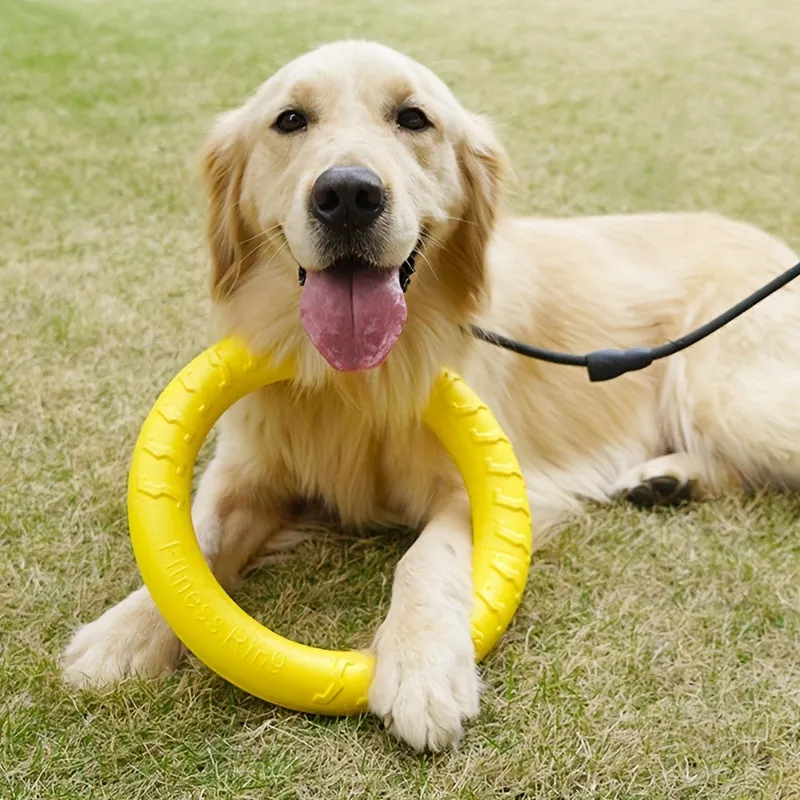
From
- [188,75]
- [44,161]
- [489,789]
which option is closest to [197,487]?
[489,789]

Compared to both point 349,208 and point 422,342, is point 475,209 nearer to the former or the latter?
point 422,342

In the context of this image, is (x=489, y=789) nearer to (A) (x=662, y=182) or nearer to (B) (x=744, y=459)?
(B) (x=744, y=459)

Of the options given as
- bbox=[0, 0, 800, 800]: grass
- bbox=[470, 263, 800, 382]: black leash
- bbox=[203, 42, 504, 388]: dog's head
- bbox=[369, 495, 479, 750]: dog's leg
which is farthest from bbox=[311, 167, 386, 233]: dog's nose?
bbox=[0, 0, 800, 800]: grass

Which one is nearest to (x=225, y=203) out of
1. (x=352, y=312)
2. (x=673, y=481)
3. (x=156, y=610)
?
(x=352, y=312)

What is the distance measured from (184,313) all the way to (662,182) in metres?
3.23

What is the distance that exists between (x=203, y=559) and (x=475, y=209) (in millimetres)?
1261

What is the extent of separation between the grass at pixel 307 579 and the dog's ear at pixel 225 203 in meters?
0.28

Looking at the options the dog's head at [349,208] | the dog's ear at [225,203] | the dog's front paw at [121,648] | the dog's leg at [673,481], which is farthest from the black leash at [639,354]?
the dog's front paw at [121,648]

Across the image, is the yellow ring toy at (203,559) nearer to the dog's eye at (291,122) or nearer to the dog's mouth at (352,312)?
the dog's mouth at (352,312)

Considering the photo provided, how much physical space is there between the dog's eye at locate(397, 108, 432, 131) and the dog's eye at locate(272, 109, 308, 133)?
10.0 inches

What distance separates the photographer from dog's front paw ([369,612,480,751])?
1.74m

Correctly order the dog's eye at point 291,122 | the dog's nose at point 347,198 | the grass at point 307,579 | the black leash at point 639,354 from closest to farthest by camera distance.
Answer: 1. the grass at point 307,579
2. the dog's nose at point 347,198
3. the dog's eye at point 291,122
4. the black leash at point 639,354

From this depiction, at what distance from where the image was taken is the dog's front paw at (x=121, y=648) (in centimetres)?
192

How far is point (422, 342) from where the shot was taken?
237 centimetres
